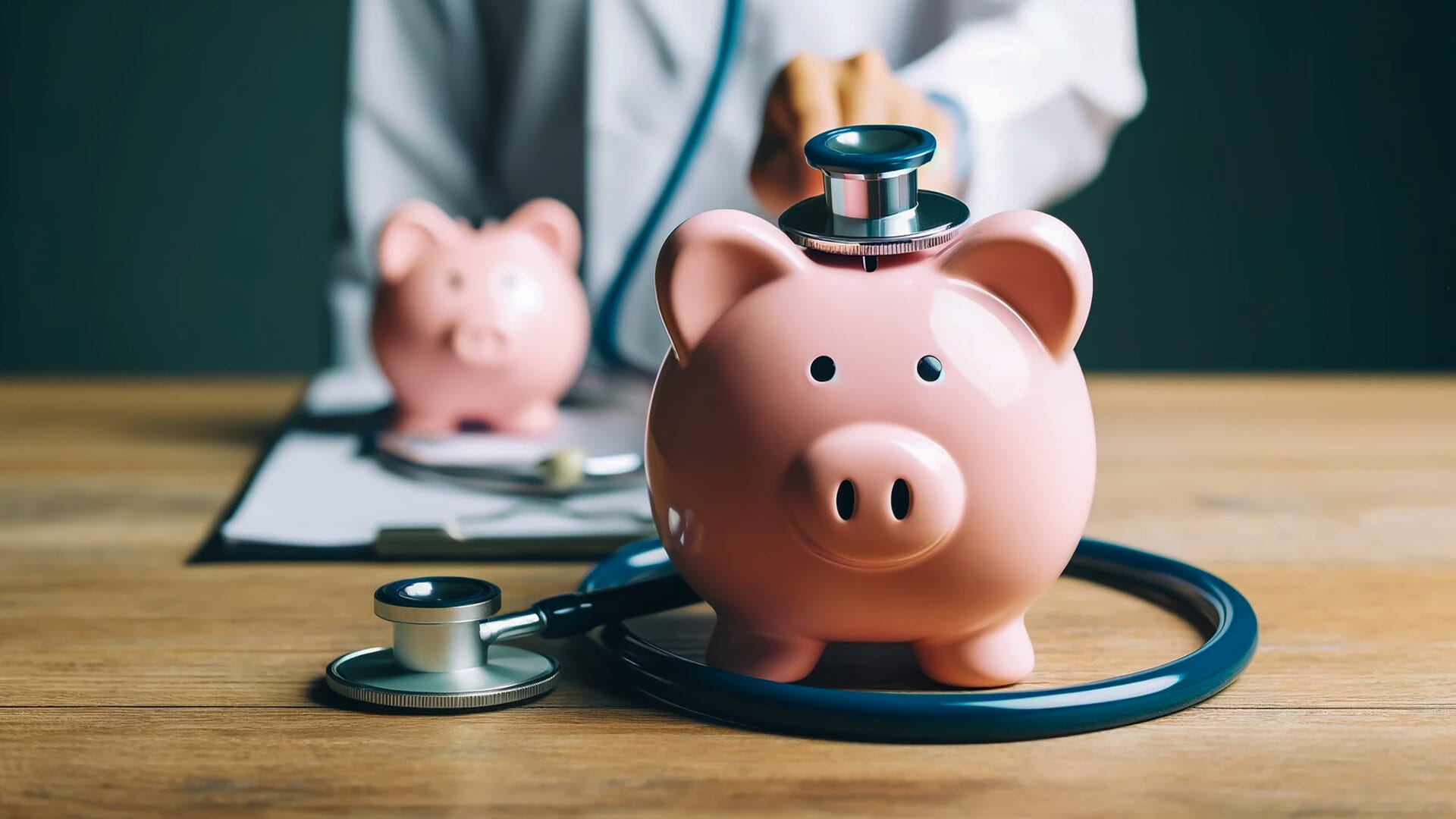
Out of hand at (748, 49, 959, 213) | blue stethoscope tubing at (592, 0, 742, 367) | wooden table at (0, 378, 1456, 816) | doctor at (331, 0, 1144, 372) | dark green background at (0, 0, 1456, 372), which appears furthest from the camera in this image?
dark green background at (0, 0, 1456, 372)

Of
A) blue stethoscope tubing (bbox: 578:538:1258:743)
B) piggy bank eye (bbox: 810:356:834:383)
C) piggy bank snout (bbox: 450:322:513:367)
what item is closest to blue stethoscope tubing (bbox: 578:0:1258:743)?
blue stethoscope tubing (bbox: 578:538:1258:743)

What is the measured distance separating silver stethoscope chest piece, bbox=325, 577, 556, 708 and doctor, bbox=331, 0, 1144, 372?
1.72 feet

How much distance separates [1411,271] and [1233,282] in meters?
0.22

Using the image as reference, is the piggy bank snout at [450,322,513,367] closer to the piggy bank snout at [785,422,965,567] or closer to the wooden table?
the wooden table

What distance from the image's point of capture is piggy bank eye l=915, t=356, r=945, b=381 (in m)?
0.48

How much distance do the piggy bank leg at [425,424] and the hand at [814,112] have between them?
448 mm

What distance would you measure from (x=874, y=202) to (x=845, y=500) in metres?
0.10

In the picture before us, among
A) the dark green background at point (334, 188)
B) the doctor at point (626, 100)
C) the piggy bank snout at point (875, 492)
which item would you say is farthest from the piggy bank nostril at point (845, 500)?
the dark green background at point (334, 188)

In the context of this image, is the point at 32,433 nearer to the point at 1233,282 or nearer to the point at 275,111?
the point at 275,111

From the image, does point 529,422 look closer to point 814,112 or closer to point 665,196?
point 665,196

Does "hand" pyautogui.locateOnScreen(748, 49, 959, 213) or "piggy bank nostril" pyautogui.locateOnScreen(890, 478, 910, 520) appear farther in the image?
"hand" pyautogui.locateOnScreen(748, 49, 959, 213)

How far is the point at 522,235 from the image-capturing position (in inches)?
40.4

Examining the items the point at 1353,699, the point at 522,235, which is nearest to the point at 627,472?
the point at 522,235

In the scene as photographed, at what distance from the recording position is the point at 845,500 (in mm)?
472
